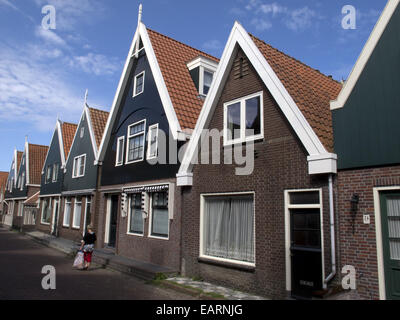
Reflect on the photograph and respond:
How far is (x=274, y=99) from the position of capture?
856 cm

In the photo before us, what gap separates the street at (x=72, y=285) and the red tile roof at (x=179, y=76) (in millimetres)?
5448

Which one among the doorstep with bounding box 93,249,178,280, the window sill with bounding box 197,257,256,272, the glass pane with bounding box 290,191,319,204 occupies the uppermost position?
the glass pane with bounding box 290,191,319,204

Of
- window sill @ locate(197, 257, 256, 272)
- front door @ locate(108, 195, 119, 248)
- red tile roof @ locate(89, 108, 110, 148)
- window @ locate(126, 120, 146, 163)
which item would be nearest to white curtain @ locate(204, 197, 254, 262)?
window sill @ locate(197, 257, 256, 272)

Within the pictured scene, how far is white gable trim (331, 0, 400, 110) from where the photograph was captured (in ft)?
22.0

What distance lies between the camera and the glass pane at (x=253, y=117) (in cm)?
902

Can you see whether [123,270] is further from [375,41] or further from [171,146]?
[375,41]

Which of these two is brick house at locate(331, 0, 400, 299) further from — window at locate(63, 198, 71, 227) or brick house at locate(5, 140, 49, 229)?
brick house at locate(5, 140, 49, 229)

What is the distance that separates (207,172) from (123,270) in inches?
191

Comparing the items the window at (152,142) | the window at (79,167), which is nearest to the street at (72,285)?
the window at (152,142)

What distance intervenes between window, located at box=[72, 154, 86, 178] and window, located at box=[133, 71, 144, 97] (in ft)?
23.2

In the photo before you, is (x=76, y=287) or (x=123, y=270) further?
(x=123, y=270)

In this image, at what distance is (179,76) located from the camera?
1351 cm
